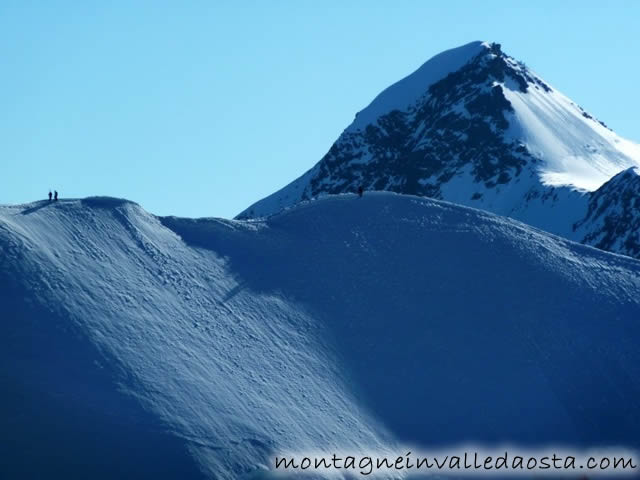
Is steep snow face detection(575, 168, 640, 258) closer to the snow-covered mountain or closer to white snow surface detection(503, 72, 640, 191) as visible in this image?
the snow-covered mountain

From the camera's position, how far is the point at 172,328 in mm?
61250

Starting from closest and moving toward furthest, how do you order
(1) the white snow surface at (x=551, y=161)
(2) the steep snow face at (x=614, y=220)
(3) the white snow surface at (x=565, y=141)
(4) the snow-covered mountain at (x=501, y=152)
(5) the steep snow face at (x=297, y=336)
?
(5) the steep snow face at (x=297, y=336), (2) the steep snow face at (x=614, y=220), (1) the white snow surface at (x=551, y=161), (4) the snow-covered mountain at (x=501, y=152), (3) the white snow surface at (x=565, y=141)

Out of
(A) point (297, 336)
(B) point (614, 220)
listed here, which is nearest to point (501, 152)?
(B) point (614, 220)

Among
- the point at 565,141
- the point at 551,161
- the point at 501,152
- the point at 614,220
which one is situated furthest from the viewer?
the point at 565,141

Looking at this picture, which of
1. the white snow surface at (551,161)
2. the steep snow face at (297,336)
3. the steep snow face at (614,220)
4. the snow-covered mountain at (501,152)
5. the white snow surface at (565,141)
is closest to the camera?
the steep snow face at (297,336)

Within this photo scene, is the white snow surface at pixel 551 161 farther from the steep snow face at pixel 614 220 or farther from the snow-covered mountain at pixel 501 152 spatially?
the steep snow face at pixel 614 220

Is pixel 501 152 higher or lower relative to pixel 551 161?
higher

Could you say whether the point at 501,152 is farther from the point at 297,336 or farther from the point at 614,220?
the point at 297,336

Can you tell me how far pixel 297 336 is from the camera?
64.2 metres

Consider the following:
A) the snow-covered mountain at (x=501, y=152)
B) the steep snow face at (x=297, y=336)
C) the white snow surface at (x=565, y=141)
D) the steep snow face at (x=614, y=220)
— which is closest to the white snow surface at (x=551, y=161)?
the white snow surface at (x=565, y=141)

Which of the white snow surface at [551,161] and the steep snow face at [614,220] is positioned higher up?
the white snow surface at [551,161]

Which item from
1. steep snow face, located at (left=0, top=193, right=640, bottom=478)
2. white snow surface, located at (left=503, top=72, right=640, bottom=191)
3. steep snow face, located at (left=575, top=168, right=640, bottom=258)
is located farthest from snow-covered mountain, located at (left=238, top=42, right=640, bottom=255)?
steep snow face, located at (left=0, top=193, right=640, bottom=478)

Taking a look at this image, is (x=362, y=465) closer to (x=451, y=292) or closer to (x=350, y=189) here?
(x=451, y=292)

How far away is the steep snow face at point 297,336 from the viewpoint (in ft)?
179
